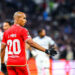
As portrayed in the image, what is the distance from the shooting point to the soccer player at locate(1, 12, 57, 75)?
640 centimetres

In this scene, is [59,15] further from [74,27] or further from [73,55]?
[73,55]

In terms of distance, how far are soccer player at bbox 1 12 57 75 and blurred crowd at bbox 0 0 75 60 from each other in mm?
12749

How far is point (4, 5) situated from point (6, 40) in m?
15.2

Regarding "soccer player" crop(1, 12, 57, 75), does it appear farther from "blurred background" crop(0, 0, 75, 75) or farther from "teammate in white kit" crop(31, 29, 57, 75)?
"blurred background" crop(0, 0, 75, 75)

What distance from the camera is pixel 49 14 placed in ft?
71.5

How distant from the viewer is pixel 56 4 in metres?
21.7

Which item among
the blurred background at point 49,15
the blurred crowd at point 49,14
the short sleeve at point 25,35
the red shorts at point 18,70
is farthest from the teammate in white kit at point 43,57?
the blurred crowd at point 49,14

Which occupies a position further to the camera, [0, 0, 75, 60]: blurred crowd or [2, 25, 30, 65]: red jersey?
[0, 0, 75, 60]: blurred crowd

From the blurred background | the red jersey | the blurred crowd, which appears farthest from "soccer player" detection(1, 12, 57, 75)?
the blurred crowd

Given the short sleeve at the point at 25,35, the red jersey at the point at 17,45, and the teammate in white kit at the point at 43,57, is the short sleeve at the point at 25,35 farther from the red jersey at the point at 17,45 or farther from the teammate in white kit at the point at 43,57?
the teammate in white kit at the point at 43,57

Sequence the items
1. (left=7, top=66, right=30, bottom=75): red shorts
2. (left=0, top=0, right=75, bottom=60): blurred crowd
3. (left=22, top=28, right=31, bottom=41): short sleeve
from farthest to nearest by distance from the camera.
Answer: (left=0, top=0, right=75, bottom=60): blurred crowd, (left=7, top=66, right=30, bottom=75): red shorts, (left=22, top=28, right=31, bottom=41): short sleeve

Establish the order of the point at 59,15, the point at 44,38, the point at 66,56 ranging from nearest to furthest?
1. the point at 44,38
2. the point at 66,56
3. the point at 59,15

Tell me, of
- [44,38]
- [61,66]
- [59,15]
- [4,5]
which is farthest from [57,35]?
[44,38]

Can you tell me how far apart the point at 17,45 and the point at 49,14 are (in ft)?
50.7
